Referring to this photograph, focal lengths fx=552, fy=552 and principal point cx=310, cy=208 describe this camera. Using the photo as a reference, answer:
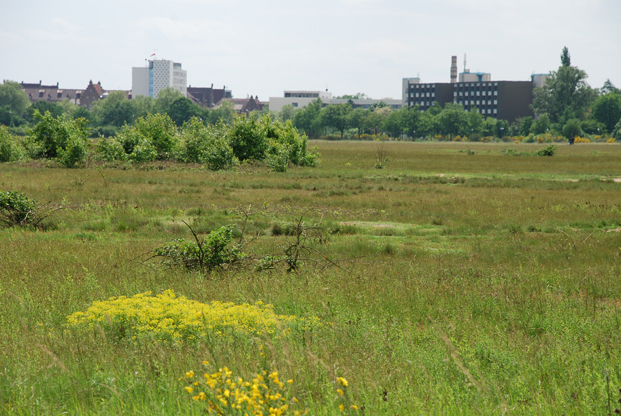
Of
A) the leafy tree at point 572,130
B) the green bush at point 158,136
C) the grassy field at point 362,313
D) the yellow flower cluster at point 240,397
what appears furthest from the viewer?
the leafy tree at point 572,130

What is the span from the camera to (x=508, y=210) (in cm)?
2122

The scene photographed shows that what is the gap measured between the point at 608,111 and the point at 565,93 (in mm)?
12194

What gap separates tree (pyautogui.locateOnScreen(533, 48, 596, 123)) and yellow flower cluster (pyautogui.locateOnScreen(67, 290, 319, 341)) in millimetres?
162990

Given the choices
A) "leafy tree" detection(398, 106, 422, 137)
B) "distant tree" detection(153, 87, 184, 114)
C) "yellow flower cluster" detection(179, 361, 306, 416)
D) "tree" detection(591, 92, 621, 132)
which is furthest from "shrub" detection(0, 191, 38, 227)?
"tree" detection(591, 92, 621, 132)

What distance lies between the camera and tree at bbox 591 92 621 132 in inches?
5881

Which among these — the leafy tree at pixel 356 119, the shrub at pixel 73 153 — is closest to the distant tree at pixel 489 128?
the leafy tree at pixel 356 119

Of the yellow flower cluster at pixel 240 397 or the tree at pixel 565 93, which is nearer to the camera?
the yellow flower cluster at pixel 240 397

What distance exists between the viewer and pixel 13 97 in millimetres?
175875

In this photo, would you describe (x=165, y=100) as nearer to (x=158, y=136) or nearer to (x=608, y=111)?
(x=608, y=111)

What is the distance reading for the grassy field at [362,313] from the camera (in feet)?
14.1

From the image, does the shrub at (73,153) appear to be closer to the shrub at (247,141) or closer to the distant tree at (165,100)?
the shrub at (247,141)

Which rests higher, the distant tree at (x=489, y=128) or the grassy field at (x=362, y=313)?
the distant tree at (x=489, y=128)

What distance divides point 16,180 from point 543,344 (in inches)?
1207

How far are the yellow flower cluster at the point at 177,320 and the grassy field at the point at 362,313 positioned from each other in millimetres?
166
